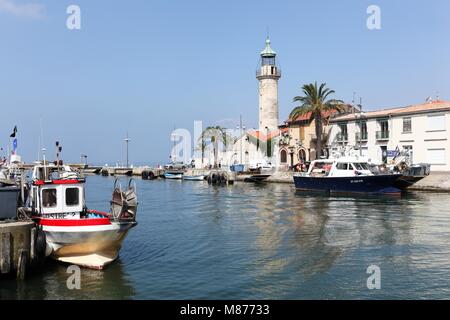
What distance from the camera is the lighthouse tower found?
92.5 meters

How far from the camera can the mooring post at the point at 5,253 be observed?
1656cm

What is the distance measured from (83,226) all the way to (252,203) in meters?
27.2

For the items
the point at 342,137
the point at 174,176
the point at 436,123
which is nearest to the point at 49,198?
the point at 436,123

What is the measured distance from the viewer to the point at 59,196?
2048cm

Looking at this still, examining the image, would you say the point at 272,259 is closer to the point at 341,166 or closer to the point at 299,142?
the point at 341,166

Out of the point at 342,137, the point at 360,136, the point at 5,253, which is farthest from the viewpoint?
the point at 342,137

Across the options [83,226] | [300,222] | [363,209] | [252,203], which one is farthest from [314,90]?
[83,226]

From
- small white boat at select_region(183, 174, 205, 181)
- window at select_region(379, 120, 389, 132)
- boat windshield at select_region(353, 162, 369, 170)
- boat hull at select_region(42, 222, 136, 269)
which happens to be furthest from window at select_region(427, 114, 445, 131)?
boat hull at select_region(42, 222, 136, 269)

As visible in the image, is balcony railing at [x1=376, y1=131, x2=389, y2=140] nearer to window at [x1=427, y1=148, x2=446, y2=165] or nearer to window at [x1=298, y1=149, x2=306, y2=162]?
window at [x1=427, y1=148, x2=446, y2=165]

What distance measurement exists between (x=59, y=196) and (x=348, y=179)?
3558cm

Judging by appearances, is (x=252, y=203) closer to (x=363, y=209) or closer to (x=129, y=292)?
(x=363, y=209)

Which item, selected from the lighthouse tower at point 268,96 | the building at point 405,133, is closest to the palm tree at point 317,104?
the building at point 405,133

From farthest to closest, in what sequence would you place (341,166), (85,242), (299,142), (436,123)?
1. (299,142)
2. (436,123)
3. (341,166)
4. (85,242)

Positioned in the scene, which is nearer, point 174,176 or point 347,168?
point 347,168
